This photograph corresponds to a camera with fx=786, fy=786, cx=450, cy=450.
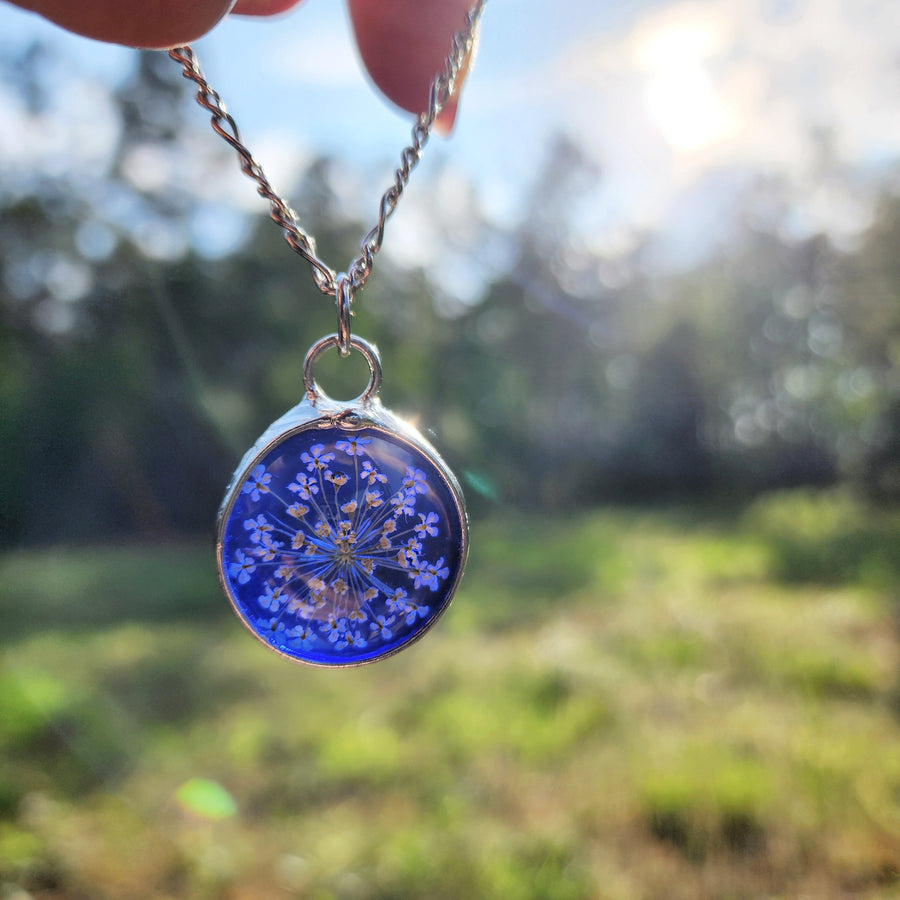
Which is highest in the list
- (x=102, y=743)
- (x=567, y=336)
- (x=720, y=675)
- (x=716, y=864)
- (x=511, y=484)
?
(x=716, y=864)

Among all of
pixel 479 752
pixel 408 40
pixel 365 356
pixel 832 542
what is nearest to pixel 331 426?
pixel 365 356

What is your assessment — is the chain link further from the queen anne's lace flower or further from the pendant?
the queen anne's lace flower

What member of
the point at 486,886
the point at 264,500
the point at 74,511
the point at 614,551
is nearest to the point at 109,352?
the point at 74,511

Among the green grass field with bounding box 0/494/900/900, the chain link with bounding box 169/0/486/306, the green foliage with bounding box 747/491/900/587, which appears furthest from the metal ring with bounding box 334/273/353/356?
the green foliage with bounding box 747/491/900/587

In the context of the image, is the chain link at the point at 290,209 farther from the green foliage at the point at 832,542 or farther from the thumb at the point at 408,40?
the green foliage at the point at 832,542

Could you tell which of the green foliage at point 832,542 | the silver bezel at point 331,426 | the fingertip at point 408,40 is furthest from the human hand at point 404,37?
the green foliage at point 832,542

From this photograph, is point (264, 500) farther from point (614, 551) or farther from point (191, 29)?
point (614, 551)
